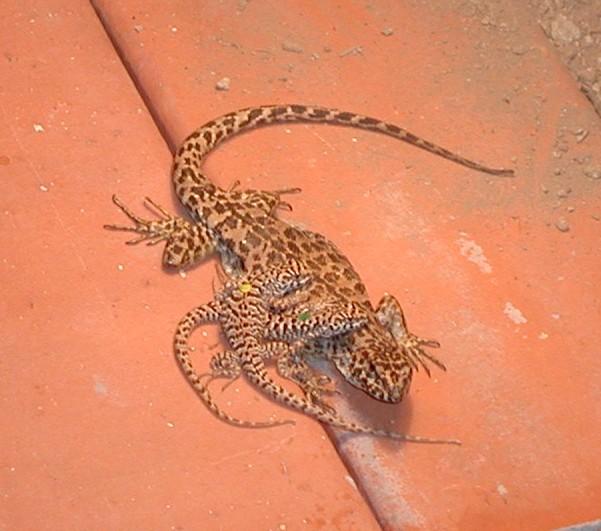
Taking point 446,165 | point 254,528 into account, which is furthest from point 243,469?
point 446,165

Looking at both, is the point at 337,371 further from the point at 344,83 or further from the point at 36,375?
the point at 344,83

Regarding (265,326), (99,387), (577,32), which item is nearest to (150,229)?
(265,326)

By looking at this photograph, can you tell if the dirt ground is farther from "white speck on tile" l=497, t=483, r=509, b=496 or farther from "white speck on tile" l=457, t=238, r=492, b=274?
"white speck on tile" l=497, t=483, r=509, b=496

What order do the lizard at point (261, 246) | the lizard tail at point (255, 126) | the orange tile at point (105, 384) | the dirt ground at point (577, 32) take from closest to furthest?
the orange tile at point (105, 384) → the lizard at point (261, 246) → the lizard tail at point (255, 126) → the dirt ground at point (577, 32)

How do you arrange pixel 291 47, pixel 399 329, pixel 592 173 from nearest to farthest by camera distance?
pixel 399 329 < pixel 592 173 < pixel 291 47

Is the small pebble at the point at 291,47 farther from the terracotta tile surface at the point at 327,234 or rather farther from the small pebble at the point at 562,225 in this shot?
the small pebble at the point at 562,225

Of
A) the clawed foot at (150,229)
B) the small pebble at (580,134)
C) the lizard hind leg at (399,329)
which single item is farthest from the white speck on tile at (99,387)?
the small pebble at (580,134)

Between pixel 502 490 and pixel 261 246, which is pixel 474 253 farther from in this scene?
pixel 502 490

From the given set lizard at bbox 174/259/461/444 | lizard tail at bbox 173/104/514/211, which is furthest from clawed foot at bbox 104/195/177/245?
lizard at bbox 174/259/461/444
